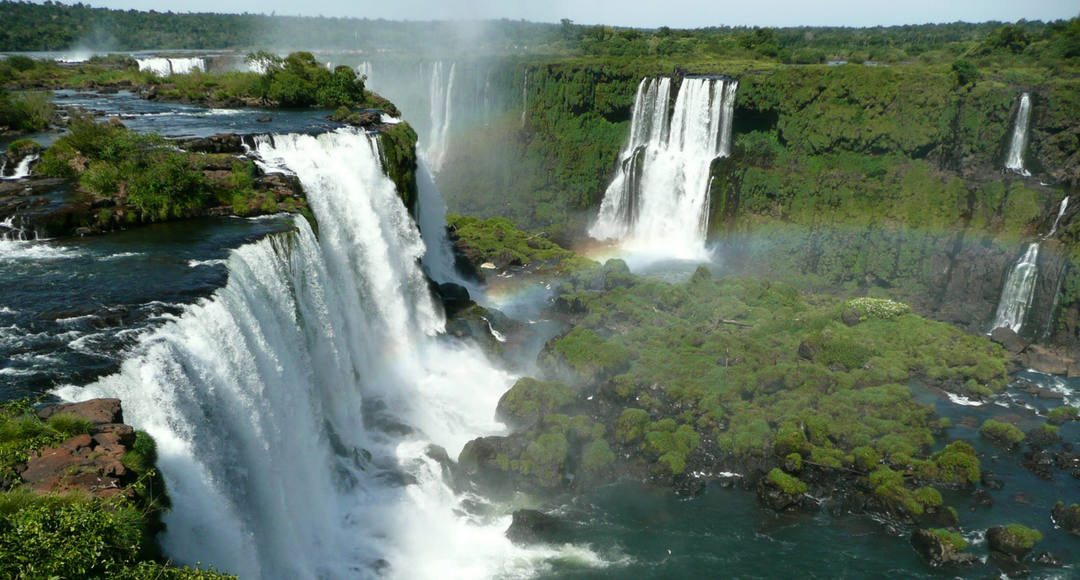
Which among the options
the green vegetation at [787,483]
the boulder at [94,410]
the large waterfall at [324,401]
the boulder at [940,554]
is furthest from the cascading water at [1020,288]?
the boulder at [94,410]

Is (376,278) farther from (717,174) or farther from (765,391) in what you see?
(717,174)

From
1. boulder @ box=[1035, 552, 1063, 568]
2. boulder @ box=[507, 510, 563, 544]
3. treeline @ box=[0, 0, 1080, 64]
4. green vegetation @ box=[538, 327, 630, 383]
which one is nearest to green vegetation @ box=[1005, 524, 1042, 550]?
boulder @ box=[1035, 552, 1063, 568]

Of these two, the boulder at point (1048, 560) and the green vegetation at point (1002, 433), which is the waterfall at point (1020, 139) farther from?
the boulder at point (1048, 560)

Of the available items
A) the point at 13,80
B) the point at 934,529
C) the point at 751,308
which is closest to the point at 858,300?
the point at 751,308

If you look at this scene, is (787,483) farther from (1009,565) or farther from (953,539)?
(1009,565)

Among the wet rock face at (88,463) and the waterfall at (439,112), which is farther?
the waterfall at (439,112)

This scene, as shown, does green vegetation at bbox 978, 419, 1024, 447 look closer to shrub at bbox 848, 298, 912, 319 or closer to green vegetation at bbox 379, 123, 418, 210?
shrub at bbox 848, 298, 912, 319
